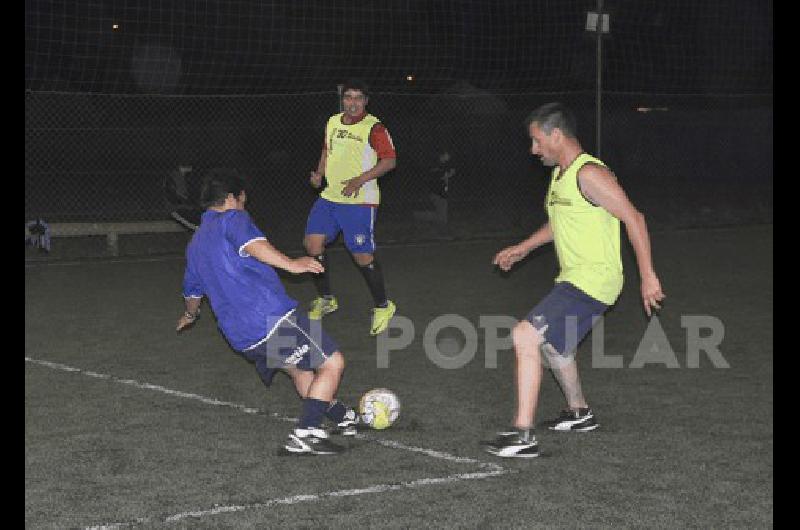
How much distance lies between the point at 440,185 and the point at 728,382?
13.0m

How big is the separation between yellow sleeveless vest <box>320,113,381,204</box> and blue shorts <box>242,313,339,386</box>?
16.2 feet

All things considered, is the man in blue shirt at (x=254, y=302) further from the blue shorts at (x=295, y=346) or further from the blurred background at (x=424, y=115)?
the blurred background at (x=424, y=115)

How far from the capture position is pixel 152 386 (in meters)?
9.13

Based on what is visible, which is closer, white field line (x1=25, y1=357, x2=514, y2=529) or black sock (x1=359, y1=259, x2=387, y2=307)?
white field line (x1=25, y1=357, x2=514, y2=529)

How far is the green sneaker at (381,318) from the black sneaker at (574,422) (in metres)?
3.91

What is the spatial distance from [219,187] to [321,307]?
559 cm

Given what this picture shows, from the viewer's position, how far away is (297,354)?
7020 millimetres

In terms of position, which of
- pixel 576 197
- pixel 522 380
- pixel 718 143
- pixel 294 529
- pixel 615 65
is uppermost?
pixel 615 65

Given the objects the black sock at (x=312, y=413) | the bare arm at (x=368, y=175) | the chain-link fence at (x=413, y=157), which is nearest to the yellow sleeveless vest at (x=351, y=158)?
the bare arm at (x=368, y=175)

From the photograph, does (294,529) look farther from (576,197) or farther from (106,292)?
(106,292)

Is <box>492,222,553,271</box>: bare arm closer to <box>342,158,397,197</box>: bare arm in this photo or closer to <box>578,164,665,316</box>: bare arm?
<box>578,164,665,316</box>: bare arm

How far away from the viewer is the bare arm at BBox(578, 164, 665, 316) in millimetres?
6906

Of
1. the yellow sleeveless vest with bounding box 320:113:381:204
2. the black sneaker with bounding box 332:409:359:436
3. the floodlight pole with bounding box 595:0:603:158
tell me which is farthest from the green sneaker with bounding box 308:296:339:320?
the floodlight pole with bounding box 595:0:603:158
